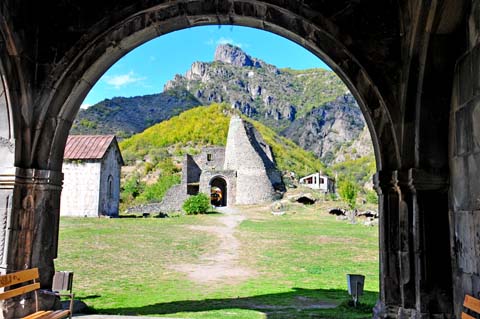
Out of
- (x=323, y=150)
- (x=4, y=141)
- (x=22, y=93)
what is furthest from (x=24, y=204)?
(x=323, y=150)

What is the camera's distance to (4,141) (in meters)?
3.90

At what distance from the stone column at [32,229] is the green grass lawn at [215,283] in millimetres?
1044

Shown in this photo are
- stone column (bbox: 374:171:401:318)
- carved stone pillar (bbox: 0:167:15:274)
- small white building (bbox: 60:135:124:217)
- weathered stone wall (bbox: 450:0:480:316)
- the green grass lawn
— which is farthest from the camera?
small white building (bbox: 60:135:124:217)

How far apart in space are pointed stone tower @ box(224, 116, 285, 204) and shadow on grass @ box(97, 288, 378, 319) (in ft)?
93.0

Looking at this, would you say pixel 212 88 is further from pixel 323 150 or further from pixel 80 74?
pixel 80 74

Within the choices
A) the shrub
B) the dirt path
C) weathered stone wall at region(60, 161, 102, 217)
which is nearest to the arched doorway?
the shrub

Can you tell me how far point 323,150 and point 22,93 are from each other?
7772 cm

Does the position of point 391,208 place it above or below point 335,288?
above

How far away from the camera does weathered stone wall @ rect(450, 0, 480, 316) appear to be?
3059 mm

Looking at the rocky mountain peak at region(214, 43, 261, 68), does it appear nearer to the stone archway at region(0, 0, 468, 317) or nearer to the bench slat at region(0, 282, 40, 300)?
the stone archway at region(0, 0, 468, 317)

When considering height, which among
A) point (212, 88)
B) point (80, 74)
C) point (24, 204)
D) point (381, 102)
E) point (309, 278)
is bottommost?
point (309, 278)

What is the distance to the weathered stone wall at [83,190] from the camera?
861 inches

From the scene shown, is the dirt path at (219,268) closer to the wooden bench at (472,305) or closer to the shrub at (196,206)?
the wooden bench at (472,305)

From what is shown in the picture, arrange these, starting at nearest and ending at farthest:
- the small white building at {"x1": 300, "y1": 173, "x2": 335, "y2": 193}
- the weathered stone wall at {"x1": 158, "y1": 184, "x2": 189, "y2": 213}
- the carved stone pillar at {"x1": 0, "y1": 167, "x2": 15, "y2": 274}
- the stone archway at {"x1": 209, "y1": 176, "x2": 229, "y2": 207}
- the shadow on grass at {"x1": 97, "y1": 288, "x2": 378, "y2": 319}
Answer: the carved stone pillar at {"x1": 0, "y1": 167, "x2": 15, "y2": 274}, the shadow on grass at {"x1": 97, "y1": 288, "x2": 378, "y2": 319}, the weathered stone wall at {"x1": 158, "y1": 184, "x2": 189, "y2": 213}, the stone archway at {"x1": 209, "y1": 176, "x2": 229, "y2": 207}, the small white building at {"x1": 300, "y1": 173, "x2": 335, "y2": 193}
